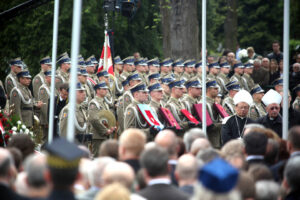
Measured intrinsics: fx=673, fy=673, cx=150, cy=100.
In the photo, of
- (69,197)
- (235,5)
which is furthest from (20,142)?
(235,5)

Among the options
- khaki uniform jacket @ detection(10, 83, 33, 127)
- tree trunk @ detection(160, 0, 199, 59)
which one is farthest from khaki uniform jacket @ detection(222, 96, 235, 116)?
tree trunk @ detection(160, 0, 199, 59)

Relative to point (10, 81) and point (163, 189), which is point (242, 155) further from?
point (10, 81)

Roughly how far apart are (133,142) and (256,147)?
1.41m

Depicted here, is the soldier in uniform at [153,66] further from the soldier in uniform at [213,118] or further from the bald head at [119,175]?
the bald head at [119,175]

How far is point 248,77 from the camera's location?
19.6 m

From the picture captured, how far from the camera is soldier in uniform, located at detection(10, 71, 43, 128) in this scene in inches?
537

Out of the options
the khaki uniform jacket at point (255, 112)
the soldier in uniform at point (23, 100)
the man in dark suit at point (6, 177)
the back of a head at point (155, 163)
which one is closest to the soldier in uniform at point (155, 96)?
the khaki uniform jacket at point (255, 112)

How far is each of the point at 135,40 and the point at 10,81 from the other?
40.5ft

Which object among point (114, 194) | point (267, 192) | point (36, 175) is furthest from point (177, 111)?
point (114, 194)

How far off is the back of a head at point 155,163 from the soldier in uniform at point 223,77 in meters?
13.1

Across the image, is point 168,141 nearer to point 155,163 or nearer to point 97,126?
point 155,163

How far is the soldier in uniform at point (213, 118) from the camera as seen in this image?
1299 centimetres

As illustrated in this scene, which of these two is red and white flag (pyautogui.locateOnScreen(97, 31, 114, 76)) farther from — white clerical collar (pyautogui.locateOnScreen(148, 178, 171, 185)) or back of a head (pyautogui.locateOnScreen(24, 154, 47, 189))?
back of a head (pyautogui.locateOnScreen(24, 154, 47, 189))

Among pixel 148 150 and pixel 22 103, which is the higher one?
pixel 148 150
